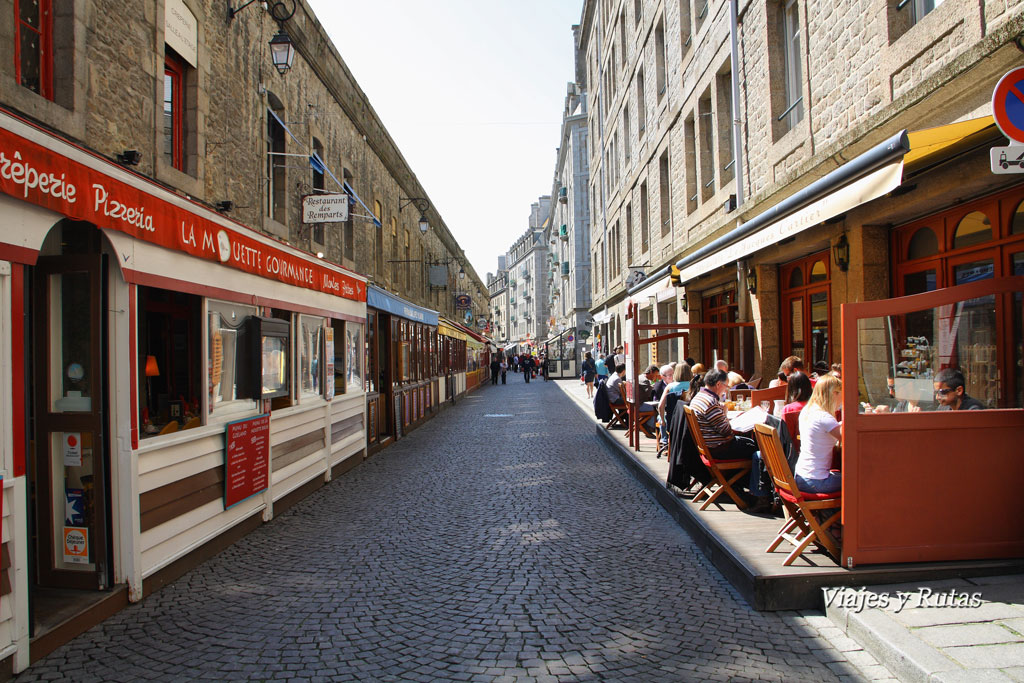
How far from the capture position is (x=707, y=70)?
1261cm

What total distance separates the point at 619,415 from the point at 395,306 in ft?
16.3

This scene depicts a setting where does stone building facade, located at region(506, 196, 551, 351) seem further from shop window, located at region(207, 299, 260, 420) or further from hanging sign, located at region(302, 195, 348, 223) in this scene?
shop window, located at region(207, 299, 260, 420)

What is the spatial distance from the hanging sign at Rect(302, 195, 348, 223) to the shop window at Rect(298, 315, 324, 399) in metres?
1.85

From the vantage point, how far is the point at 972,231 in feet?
19.7

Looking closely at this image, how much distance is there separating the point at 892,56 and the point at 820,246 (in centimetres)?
269

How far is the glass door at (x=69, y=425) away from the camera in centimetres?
439

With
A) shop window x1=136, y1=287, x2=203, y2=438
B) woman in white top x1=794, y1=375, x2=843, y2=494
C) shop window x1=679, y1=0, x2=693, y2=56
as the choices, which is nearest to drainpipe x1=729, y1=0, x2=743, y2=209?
shop window x1=679, y1=0, x2=693, y2=56

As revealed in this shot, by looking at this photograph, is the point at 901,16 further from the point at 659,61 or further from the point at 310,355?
the point at 659,61

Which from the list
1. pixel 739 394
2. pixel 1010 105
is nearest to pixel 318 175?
pixel 739 394

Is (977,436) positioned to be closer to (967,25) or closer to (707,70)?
(967,25)

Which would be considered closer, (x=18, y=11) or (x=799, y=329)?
(x=18, y=11)

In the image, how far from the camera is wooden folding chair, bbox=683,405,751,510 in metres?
5.94

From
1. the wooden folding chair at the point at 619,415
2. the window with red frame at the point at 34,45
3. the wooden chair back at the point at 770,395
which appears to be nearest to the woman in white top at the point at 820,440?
the wooden chair back at the point at 770,395

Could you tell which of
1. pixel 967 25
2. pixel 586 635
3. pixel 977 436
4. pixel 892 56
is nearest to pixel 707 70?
A: pixel 892 56
